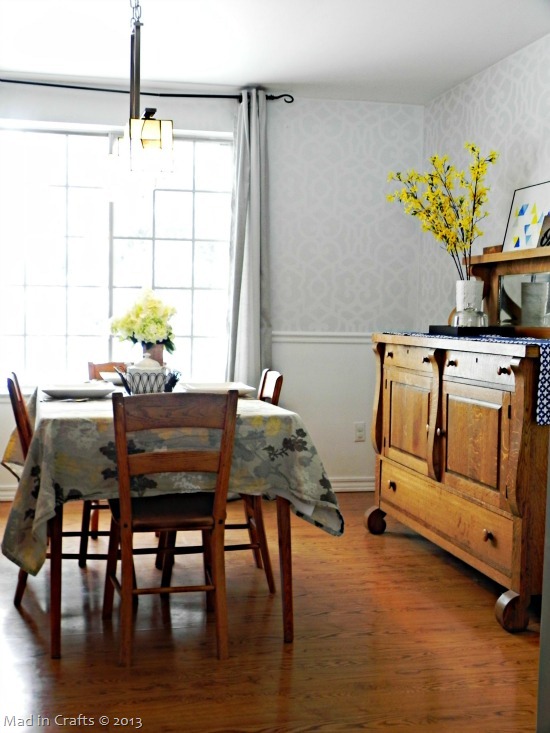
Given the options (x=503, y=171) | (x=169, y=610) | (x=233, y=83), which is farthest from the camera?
(x=233, y=83)

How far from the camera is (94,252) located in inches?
221

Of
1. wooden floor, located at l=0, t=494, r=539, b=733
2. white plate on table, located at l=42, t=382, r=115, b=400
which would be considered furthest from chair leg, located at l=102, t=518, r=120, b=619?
white plate on table, located at l=42, t=382, r=115, b=400

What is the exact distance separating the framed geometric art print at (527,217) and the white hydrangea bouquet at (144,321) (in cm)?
187

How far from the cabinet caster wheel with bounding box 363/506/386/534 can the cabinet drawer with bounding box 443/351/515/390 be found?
109 centimetres

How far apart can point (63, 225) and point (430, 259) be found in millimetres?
2410

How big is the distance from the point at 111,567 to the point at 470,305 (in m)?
2.13

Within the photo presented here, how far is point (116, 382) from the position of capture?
154 inches

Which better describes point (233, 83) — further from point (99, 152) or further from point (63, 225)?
point (63, 225)

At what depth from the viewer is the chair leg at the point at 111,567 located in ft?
10.2

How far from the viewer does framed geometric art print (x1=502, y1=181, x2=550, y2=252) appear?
422cm

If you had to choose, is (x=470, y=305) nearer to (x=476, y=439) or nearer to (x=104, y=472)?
(x=476, y=439)

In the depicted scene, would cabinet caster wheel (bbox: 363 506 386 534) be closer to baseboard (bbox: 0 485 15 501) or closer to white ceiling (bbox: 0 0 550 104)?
baseboard (bbox: 0 485 15 501)

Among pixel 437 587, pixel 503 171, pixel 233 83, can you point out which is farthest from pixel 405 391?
pixel 233 83
